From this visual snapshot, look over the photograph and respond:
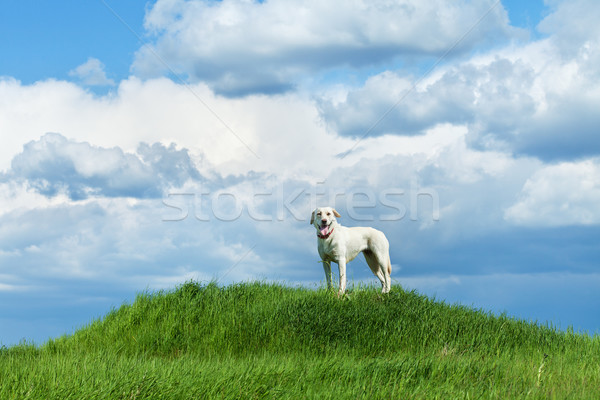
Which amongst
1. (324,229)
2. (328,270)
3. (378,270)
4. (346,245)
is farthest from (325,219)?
(378,270)

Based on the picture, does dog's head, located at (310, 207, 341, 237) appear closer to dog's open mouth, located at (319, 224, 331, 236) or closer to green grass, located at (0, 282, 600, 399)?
dog's open mouth, located at (319, 224, 331, 236)

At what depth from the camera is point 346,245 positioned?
12016 mm

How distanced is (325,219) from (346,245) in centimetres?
101

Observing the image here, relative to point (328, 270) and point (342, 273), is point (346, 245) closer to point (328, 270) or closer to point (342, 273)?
point (342, 273)

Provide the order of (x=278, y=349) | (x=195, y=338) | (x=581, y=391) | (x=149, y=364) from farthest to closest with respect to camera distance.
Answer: (x=195, y=338) → (x=278, y=349) → (x=149, y=364) → (x=581, y=391)

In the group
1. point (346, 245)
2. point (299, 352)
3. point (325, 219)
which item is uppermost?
point (325, 219)

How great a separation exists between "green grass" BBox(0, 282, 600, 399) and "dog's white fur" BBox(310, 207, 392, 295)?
1.79 feet

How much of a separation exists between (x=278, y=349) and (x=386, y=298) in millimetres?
3223

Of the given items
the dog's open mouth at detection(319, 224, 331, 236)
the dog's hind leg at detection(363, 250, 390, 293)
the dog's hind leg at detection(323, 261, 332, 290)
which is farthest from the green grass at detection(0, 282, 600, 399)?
the dog's open mouth at detection(319, 224, 331, 236)

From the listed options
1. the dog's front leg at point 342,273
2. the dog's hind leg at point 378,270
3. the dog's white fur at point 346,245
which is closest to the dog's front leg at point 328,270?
the dog's white fur at point 346,245

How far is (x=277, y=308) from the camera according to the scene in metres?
10.8

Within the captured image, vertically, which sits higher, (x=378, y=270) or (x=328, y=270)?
(x=378, y=270)

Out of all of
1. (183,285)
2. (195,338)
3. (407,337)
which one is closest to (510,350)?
(407,337)

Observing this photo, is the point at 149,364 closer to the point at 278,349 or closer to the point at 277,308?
the point at 278,349
